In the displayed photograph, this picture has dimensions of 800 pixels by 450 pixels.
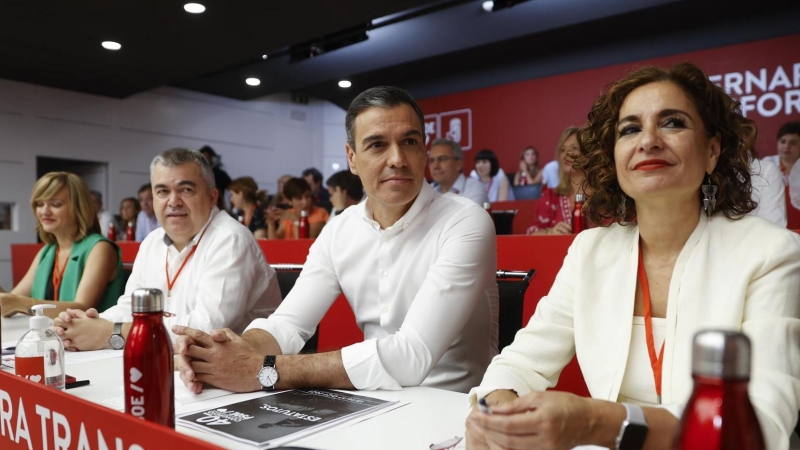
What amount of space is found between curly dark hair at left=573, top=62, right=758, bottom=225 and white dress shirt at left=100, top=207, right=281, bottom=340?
1.28 m

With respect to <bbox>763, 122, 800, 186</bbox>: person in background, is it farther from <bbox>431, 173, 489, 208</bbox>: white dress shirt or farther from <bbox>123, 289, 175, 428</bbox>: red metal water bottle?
<bbox>123, 289, 175, 428</bbox>: red metal water bottle

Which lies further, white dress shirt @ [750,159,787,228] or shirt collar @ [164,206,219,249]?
white dress shirt @ [750,159,787,228]

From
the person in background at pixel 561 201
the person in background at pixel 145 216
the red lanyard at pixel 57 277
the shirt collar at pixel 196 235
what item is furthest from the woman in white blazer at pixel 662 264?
the person in background at pixel 145 216

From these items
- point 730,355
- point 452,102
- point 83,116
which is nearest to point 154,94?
point 83,116

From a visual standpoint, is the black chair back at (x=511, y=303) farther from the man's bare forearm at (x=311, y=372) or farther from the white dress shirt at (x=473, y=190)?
the white dress shirt at (x=473, y=190)

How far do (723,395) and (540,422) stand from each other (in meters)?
0.41

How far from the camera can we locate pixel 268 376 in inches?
51.4

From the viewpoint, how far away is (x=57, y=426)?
3.10 ft

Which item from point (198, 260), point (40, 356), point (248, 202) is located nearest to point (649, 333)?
point (40, 356)

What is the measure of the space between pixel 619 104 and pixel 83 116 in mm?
9237

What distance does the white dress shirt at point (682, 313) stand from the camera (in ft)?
3.22

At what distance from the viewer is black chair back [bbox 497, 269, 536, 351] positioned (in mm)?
1689

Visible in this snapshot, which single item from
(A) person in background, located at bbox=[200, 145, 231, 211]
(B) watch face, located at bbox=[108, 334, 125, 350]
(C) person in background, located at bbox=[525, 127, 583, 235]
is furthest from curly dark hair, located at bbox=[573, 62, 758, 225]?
(A) person in background, located at bbox=[200, 145, 231, 211]

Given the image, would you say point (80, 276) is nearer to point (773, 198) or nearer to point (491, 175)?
point (773, 198)
